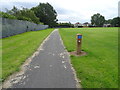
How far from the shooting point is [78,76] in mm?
3777

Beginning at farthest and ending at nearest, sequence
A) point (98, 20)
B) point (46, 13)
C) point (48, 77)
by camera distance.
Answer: point (98, 20) < point (46, 13) < point (48, 77)

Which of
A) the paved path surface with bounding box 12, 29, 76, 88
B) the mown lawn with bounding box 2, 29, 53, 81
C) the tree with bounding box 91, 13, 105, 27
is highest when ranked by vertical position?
the tree with bounding box 91, 13, 105, 27

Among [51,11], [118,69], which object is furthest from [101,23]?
[118,69]

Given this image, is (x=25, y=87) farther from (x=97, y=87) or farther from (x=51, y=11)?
(x=51, y=11)

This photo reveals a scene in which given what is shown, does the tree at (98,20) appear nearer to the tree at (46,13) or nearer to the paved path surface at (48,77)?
the tree at (46,13)

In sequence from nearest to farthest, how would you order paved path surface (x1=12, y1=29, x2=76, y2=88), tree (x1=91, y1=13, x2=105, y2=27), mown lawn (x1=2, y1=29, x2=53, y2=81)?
paved path surface (x1=12, y1=29, x2=76, y2=88) → mown lawn (x1=2, y1=29, x2=53, y2=81) → tree (x1=91, y1=13, x2=105, y2=27)

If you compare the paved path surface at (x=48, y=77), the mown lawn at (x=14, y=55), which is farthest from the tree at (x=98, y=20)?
the paved path surface at (x=48, y=77)

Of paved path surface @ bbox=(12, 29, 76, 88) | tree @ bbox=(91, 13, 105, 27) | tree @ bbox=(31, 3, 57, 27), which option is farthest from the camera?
tree @ bbox=(91, 13, 105, 27)

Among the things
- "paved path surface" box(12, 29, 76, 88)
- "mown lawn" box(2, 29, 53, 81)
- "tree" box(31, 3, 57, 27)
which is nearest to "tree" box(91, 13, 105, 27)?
→ "tree" box(31, 3, 57, 27)

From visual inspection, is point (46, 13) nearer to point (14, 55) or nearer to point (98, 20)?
point (98, 20)

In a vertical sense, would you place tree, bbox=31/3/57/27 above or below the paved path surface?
above

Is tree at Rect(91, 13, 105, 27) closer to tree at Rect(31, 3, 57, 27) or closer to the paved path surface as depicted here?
tree at Rect(31, 3, 57, 27)

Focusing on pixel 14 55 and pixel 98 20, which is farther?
pixel 98 20

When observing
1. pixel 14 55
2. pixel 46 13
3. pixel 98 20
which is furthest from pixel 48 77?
pixel 98 20
